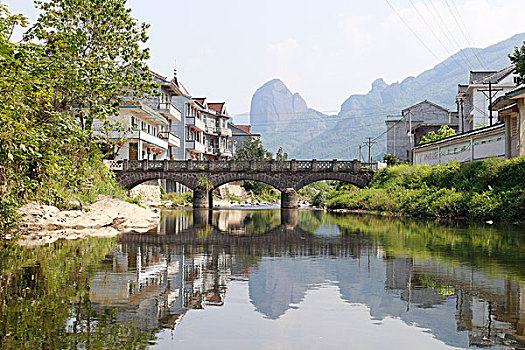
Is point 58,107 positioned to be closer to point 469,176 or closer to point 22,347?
point 22,347

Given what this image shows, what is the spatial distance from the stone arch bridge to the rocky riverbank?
25.6 meters

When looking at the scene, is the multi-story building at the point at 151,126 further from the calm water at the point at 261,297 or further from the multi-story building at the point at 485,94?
the calm water at the point at 261,297

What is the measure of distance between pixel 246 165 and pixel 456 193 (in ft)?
78.2

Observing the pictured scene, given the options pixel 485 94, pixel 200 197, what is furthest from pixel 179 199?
pixel 485 94

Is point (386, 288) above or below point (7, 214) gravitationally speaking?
below

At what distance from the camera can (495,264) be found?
11.4m

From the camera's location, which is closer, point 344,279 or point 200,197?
point 344,279

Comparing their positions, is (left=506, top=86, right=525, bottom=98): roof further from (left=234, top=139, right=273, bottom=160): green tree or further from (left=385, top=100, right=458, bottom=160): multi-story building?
(left=234, top=139, right=273, bottom=160): green tree

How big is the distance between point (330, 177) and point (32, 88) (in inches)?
1545

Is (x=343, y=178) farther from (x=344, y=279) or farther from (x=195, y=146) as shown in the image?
(x=344, y=279)

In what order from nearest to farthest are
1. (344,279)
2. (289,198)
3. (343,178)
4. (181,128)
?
(344,279)
(343,178)
(289,198)
(181,128)

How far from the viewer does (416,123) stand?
71.9 m

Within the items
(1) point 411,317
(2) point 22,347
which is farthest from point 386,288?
(2) point 22,347

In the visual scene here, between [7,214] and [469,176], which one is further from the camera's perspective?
[469,176]
